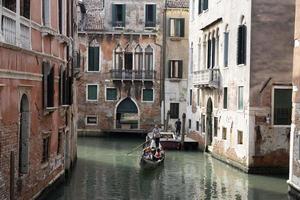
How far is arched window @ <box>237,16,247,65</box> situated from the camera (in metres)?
17.2

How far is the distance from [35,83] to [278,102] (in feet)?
28.5

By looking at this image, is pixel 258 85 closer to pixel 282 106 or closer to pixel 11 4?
pixel 282 106

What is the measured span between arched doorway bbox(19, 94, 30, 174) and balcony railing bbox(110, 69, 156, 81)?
18936mm

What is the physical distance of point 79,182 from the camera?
48.1 ft

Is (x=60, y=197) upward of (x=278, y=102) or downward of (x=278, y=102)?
downward

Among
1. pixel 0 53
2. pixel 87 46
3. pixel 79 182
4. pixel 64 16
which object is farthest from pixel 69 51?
pixel 87 46

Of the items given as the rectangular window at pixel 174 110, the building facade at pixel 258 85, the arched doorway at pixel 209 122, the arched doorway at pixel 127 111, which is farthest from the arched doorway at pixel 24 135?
the rectangular window at pixel 174 110

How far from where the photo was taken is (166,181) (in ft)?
51.1

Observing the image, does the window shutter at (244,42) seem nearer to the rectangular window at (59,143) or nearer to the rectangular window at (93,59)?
the rectangular window at (59,143)

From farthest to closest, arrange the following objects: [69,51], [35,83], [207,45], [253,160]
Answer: [207,45]
[253,160]
[69,51]
[35,83]

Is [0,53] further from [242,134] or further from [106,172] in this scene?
[242,134]

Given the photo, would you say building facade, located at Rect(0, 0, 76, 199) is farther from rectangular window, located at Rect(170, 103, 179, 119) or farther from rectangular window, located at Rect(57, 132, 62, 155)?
rectangular window, located at Rect(170, 103, 179, 119)

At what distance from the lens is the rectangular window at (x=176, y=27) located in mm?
29067

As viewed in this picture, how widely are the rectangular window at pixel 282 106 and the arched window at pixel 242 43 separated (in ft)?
5.10
